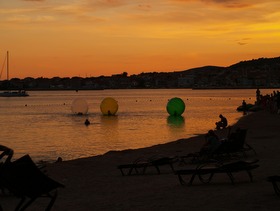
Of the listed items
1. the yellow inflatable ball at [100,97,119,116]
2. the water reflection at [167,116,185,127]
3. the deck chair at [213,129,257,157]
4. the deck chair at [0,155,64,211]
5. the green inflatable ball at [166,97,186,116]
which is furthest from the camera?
the yellow inflatable ball at [100,97,119,116]

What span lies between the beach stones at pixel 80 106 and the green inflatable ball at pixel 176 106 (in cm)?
955

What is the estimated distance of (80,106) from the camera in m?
54.1

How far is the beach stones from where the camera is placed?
54.0 m

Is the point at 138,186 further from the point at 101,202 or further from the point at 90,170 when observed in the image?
the point at 90,170

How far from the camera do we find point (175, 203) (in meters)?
8.73

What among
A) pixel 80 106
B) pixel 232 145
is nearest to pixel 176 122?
pixel 80 106

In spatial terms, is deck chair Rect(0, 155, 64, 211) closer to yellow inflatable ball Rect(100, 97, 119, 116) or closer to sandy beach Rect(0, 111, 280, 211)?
sandy beach Rect(0, 111, 280, 211)

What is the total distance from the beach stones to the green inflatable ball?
955 centimetres

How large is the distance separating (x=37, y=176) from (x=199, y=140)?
1670 cm

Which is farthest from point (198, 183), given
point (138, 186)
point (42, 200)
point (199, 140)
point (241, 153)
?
point (199, 140)

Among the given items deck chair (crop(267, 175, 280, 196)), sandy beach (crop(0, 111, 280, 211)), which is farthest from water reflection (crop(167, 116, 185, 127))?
deck chair (crop(267, 175, 280, 196))

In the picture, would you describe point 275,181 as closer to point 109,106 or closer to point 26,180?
point 26,180

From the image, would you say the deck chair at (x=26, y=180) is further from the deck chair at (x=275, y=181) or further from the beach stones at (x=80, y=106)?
the beach stones at (x=80, y=106)

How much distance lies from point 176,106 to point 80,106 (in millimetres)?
10993
